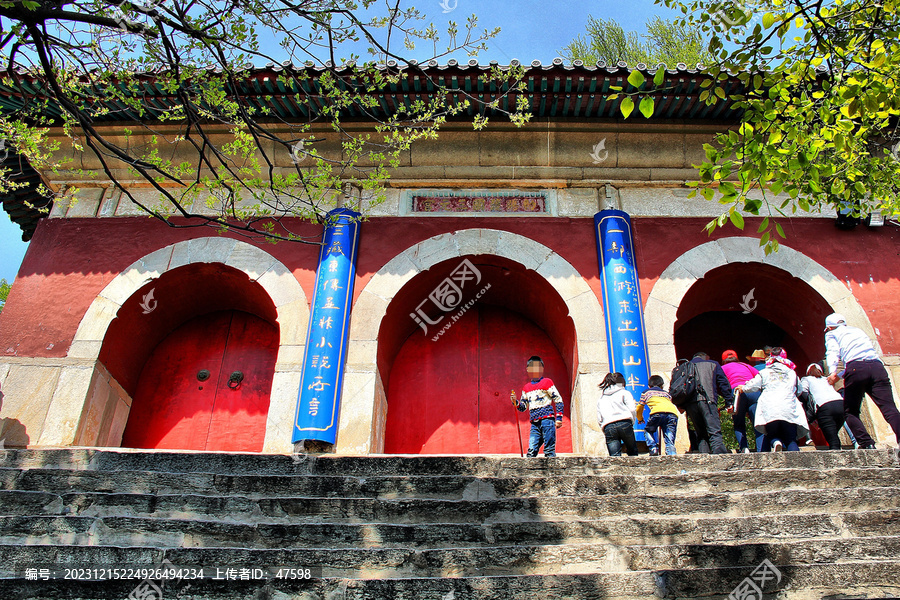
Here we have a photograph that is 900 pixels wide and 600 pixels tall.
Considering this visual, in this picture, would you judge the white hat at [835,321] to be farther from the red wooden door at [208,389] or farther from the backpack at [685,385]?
the red wooden door at [208,389]

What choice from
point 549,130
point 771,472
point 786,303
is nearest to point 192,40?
point 549,130

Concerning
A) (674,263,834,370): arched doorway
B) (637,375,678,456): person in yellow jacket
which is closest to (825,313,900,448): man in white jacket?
(637,375,678,456): person in yellow jacket

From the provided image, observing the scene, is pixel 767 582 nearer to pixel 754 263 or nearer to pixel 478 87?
pixel 754 263

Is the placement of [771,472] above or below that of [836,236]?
below

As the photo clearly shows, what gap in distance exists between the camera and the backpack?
625cm

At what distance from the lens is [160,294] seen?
342 inches

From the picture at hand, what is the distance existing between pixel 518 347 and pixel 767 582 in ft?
18.0

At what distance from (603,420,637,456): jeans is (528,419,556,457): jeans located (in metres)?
0.48

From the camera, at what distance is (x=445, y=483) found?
4812mm
